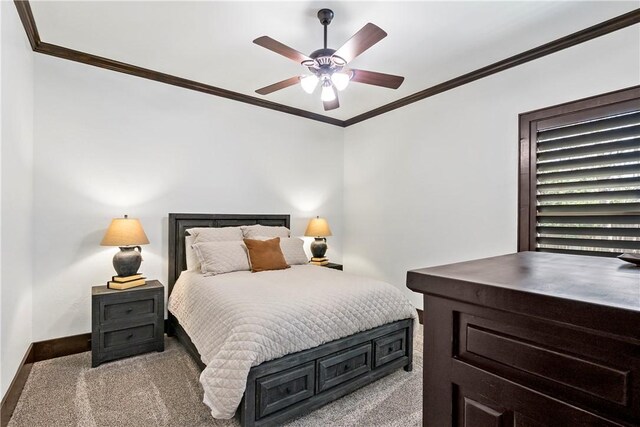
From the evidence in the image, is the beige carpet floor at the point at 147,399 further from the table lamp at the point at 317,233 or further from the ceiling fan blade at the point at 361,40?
the ceiling fan blade at the point at 361,40

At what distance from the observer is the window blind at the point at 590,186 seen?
7.56ft

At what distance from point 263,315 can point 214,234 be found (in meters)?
1.72

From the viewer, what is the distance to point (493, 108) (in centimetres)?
311

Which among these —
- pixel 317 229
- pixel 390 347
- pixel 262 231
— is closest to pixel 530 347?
pixel 390 347

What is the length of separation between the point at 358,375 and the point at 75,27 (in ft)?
11.5

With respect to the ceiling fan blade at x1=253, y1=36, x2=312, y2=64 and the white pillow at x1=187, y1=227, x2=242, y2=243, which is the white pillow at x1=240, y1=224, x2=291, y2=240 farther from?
the ceiling fan blade at x1=253, y1=36, x2=312, y2=64

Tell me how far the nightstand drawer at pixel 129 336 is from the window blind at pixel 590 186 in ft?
11.6

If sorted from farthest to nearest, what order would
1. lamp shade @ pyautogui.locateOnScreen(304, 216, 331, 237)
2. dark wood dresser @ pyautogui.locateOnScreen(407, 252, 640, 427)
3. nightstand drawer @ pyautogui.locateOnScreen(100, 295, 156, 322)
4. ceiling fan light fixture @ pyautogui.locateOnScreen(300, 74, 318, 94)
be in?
lamp shade @ pyautogui.locateOnScreen(304, 216, 331, 237) < nightstand drawer @ pyautogui.locateOnScreen(100, 295, 156, 322) < ceiling fan light fixture @ pyautogui.locateOnScreen(300, 74, 318, 94) < dark wood dresser @ pyautogui.locateOnScreen(407, 252, 640, 427)

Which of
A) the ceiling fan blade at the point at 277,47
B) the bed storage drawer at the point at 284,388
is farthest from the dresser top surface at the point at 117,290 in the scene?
the ceiling fan blade at the point at 277,47

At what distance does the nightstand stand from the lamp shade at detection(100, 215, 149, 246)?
0.41m

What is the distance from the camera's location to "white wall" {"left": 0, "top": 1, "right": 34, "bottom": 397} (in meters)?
1.92

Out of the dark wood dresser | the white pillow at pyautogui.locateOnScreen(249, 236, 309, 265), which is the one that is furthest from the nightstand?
the dark wood dresser

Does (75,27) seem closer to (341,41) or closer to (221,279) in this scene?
(341,41)

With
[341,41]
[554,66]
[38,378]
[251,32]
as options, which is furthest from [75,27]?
[554,66]
